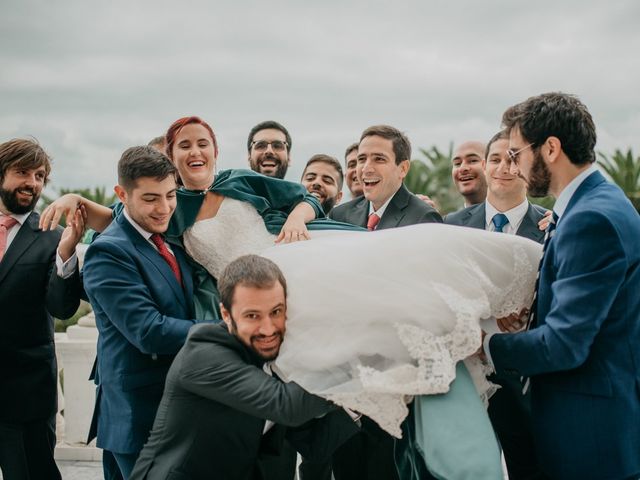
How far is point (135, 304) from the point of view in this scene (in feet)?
9.57

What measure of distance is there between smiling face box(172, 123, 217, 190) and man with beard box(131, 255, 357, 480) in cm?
122

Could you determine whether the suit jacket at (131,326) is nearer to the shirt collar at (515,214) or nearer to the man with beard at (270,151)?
the man with beard at (270,151)

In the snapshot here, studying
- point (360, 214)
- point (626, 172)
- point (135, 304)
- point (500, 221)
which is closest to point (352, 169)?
point (360, 214)

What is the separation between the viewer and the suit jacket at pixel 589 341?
2207 mm

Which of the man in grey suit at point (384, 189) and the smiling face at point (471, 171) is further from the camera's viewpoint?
the smiling face at point (471, 171)

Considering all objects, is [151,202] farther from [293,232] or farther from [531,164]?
[531,164]

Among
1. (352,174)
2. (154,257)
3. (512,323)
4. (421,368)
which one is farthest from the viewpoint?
(352,174)

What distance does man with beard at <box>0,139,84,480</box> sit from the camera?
11.8 ft

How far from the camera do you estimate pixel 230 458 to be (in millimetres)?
2502

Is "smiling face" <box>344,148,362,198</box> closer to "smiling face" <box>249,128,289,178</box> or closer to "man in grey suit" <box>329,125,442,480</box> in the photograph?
"smiling face" <box>249,128,289,178</box>

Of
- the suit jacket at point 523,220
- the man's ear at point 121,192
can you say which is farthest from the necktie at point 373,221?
the man's ear at point 121,192

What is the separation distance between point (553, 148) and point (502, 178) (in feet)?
5.06

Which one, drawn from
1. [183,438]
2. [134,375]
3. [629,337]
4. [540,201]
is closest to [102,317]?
[134,375]

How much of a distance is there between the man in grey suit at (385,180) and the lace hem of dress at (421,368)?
1.65 meters
